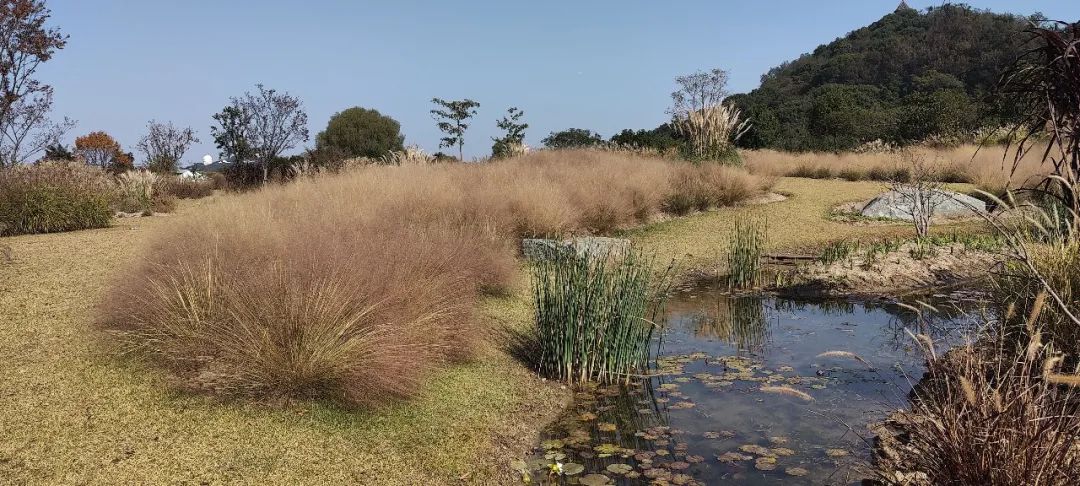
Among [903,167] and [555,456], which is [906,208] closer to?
[903,167]

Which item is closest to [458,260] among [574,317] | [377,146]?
[574,317]

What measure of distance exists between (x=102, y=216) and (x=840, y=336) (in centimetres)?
955

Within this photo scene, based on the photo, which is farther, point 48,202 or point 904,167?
point 904,167

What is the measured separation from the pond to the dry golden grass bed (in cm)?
34

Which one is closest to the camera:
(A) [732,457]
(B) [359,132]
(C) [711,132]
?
(A) [732,457]

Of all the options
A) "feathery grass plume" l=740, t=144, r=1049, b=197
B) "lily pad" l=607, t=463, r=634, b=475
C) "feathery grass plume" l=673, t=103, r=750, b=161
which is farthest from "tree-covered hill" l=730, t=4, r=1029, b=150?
"lily pad" l=607, t=463, r=634, b=475

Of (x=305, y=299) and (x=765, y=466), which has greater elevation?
(x=305, y=299)

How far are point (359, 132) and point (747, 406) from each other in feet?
111

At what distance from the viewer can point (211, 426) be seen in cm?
353

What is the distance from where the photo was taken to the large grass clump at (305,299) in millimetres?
3828

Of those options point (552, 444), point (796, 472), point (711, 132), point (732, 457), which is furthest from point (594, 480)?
point (711, 132)

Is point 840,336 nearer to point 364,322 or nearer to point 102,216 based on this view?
point 364,322

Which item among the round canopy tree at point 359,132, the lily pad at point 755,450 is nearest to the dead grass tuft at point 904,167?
the lily pad at point 755,450

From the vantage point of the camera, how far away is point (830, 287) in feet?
23.9
